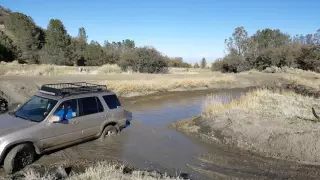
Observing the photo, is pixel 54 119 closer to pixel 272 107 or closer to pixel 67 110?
pixel 67 110

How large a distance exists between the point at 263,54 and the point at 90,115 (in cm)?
5054

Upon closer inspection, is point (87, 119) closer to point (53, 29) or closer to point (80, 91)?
point (80, 91)

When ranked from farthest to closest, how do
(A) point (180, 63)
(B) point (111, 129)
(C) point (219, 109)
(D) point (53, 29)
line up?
1. (A) point (180, 63)
2. (D) point (53, 29)
3. (C) point (219, 109)
4. (B) point (111, 129)

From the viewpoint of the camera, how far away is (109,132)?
34.9ft

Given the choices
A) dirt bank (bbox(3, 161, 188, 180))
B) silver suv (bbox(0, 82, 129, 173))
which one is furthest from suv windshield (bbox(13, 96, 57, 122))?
dirt bank (bbox(3, 161, 188, 180))

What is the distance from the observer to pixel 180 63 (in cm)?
7962

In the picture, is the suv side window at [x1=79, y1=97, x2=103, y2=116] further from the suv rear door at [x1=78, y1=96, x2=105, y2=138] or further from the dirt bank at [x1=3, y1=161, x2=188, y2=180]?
the dirt bank at [x1=3, y1=161, x2=188, y2=180]

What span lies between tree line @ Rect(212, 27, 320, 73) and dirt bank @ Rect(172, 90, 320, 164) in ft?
124

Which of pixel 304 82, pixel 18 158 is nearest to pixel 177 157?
pixel 18 158

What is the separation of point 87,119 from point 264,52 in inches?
2014

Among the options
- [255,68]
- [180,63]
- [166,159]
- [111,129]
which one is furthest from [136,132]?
[180,63]

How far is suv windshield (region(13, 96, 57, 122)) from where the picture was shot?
8.47m

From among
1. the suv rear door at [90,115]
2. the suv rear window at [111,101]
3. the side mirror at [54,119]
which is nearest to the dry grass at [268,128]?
the suv rear window at [111,101]

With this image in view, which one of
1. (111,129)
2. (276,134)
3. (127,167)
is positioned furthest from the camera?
(276,134)
